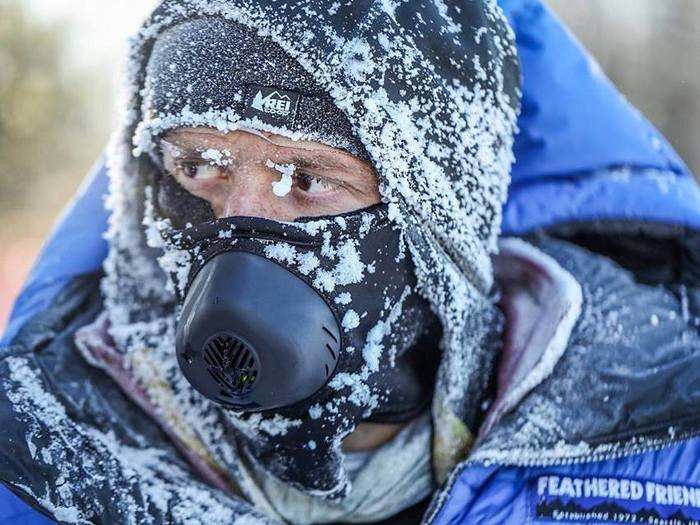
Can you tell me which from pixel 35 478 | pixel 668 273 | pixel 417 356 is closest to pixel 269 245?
pixel 417 356

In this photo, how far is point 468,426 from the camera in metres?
1.87

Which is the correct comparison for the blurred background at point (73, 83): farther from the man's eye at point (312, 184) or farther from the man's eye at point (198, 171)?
the man's eye at point (312, 184)

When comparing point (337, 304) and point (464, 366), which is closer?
point (337, 304)

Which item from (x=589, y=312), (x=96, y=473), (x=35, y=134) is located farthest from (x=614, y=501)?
(x=35, y=134)

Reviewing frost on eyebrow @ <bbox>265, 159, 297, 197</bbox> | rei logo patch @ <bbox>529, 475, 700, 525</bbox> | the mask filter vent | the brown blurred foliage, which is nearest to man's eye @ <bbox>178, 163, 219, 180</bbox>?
frost on eyebrow @ <bbox>265, 159, 297, 197</bbox>

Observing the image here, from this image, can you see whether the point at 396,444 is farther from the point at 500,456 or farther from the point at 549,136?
the point at 549,136

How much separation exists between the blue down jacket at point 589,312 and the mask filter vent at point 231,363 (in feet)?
1.08

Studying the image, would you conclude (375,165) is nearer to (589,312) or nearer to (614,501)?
(589,312)

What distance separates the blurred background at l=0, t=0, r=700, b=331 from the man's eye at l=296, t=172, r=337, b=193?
18.7 ft

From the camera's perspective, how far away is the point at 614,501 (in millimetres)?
1613

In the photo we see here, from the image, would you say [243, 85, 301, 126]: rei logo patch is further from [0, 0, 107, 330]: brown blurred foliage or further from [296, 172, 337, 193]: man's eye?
[0, 0, 107, 330]: brown blurred foliage

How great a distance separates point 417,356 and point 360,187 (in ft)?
1.41

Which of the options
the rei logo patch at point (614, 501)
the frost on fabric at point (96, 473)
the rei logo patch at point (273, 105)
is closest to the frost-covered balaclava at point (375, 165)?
the rei logo patch at point (273, 105)

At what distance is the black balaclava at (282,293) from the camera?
1.51 meters
